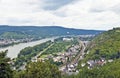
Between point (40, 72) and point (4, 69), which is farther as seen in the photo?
point (40, 72)

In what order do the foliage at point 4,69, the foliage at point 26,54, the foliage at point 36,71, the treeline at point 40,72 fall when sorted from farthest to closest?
the foliage at point 26,54 < the foliage at point 36,71 < the treeline at point 40,72 < the foliage at point 4,69

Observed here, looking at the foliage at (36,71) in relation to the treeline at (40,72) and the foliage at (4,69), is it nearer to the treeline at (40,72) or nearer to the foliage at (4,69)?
the treeline at (40,72)

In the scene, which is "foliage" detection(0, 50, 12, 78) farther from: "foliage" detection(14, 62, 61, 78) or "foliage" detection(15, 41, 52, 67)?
"foliage" detection(15, 41, 52, 67)

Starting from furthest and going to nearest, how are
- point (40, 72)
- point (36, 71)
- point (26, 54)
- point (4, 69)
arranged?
point (26, 54)
point (40, 72)
point (36, 71)
point (4, 69)

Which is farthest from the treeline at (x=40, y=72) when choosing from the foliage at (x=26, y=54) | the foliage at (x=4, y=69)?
the foliage at (x=26, y=54)

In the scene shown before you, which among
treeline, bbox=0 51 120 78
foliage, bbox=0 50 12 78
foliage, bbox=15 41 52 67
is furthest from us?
foliage, bbox=15 41 52 67

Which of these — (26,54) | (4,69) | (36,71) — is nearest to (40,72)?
(36,71)

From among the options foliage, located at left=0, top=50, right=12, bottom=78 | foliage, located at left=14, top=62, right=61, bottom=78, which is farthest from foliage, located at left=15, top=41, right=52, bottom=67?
foliage, located at left=0, top=50, right=12, bottom=78

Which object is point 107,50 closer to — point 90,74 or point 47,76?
point 90,74

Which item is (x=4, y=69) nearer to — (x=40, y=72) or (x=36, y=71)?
(x=36, y=71)

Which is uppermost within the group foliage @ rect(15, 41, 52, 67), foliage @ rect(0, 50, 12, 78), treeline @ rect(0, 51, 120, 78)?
foliage @ rect(0, 50, 12, 78)

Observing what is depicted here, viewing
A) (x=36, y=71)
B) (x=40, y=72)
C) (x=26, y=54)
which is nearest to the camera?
(x=36, y=71)
